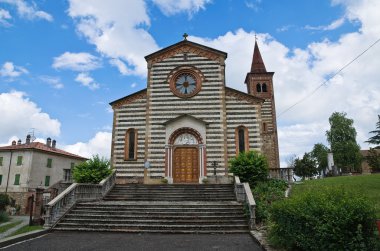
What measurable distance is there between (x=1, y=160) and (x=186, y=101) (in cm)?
2942

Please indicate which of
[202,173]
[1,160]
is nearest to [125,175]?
[202,173]

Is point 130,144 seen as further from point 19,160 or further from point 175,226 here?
point 19,160

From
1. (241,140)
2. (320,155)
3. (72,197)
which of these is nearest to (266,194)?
(241,140)

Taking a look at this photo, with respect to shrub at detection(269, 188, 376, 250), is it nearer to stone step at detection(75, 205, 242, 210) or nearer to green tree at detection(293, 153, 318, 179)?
stone step at detection(75, 205, 242, 210)

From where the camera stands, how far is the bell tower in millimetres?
29605

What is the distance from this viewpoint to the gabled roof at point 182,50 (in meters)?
22.3

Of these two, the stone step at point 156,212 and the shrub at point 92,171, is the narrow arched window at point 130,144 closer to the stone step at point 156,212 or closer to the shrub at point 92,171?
the shrub at point 92,171

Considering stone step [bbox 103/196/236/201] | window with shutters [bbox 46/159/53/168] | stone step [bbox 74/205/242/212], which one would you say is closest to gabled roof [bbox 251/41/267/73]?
stone step [bbox 103/196/236/201]

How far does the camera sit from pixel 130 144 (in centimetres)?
2139

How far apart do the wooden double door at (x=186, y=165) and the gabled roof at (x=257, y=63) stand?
57.8 feet

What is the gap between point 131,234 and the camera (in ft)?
36.2

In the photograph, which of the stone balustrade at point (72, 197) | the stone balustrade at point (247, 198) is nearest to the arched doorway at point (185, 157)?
the stone balustrade at point (72, 197)

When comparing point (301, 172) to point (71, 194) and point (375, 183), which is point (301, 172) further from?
point (71, 194)

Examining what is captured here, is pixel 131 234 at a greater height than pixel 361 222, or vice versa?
pixel 361 222
